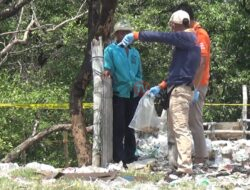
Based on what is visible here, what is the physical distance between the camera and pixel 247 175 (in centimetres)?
586

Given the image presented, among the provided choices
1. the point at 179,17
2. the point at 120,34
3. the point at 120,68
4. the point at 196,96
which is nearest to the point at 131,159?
the point at 120,68

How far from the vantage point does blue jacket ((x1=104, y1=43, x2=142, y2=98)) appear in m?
6.59

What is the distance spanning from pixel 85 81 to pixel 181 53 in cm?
212

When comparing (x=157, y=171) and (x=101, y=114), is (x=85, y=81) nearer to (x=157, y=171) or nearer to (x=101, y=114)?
(x=101, y=114)

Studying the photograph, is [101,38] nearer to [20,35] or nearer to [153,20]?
[20,35]

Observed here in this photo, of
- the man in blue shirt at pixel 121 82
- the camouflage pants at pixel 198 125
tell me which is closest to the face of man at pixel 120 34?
the man in blue shirt at pixel 121 82

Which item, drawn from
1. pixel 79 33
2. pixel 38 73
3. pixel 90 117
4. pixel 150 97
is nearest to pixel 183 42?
pixel 150 97

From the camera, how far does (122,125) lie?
6727 millimetres

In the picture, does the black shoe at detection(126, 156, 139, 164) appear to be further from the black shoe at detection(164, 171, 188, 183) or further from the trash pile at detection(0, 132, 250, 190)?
the black shoe at detection(164, 171, 188, 183)

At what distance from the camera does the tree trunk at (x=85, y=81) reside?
24.3 ft

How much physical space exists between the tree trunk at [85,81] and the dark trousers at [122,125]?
30.1 inches

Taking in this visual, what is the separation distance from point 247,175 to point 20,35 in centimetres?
998

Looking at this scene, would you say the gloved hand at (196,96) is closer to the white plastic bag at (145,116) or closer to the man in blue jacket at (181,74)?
the man in blue jacket at (181,74)

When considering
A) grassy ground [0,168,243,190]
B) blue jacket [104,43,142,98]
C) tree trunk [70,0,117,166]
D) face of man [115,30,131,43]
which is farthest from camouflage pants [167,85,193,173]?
tree trunk [70,0,117,166]
